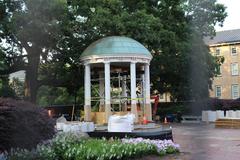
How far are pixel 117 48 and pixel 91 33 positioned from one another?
152 inches

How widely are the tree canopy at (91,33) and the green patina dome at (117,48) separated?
1607 millimetres

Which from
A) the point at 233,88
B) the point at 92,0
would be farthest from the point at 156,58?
the point at 233,88

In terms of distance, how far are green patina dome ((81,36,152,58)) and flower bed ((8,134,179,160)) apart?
13.5 meters

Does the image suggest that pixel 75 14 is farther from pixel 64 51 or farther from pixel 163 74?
pixel 163 74

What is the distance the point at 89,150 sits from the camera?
11.9 m

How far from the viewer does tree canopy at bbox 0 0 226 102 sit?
27094mm

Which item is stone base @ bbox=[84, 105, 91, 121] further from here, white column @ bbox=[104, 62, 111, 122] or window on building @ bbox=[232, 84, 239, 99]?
window on building @ bbox=[232, 84, 239, 99]

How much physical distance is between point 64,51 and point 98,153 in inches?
774

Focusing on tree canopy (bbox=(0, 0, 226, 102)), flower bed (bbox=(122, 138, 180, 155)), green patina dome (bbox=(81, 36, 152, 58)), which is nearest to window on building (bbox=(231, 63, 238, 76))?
tree canopy (bbox=(0, 0, 226, 102))

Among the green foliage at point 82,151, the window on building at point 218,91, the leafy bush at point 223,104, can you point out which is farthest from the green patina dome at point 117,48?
the window on building at point 218,91

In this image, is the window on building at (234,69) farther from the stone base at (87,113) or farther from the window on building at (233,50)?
the stone base at (87,113)

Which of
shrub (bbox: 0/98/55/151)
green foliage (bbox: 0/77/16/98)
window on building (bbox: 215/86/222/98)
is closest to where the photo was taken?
shrub (bbox: 0/98/55/151)

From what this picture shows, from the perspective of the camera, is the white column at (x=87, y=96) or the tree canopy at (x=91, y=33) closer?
the tree canopy at (x=91, y=33)

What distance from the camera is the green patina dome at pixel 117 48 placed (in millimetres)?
27125
